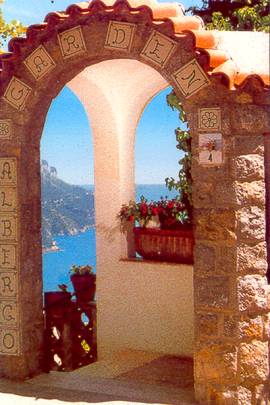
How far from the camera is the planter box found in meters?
8.25

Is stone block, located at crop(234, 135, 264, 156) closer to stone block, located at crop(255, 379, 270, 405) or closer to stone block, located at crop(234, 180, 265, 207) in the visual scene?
stone block, located at crop(234, 180, 265, 207)

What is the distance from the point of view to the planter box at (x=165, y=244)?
8250 millimetres

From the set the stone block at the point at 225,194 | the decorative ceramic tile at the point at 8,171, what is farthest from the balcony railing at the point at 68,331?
the stone block at the point at 225,194

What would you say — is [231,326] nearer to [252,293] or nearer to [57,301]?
[252,293]

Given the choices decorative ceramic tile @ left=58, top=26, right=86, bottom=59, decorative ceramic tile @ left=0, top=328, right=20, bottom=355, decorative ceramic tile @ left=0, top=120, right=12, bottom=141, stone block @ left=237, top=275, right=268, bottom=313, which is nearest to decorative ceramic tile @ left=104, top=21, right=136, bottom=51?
decorative ceramic tile @ left=58, top=26, right=86, bottom=59

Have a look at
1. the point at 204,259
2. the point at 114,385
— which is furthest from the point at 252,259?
the point at 114,385

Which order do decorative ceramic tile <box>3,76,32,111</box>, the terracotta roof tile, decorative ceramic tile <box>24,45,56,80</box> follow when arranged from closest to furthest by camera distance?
the terracotta roof tile, decorative ceramic tile <box>24,45,56,80</box>, decorative ceramic tile <box>3,76,32,111</box>

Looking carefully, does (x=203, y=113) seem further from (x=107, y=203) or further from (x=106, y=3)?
(x=107, y=203)

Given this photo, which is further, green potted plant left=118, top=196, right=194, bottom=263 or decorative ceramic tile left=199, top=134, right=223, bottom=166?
green potted plant left=118, top=196, right=194, bottom=263

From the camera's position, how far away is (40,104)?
7203 millimetres

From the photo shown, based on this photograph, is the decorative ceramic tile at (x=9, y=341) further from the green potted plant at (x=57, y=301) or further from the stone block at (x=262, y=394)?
the stone block at (x=262, y=394)

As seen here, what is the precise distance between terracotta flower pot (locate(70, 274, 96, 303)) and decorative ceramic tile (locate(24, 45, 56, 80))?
2.79 m

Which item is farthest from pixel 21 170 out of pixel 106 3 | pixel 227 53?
pixel 227 53

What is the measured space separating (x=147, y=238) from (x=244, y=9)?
2756mm
